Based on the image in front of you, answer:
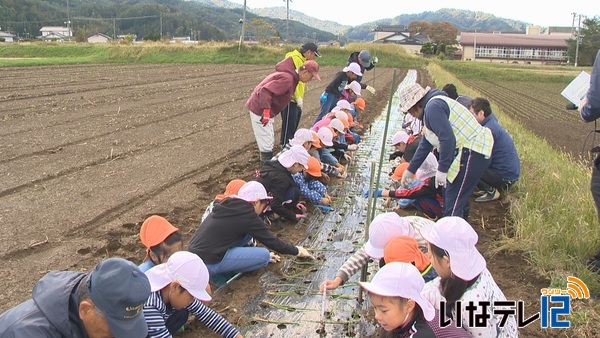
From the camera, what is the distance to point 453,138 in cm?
422

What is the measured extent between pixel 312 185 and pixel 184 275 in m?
3.24

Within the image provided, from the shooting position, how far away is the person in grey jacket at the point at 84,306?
1784mm

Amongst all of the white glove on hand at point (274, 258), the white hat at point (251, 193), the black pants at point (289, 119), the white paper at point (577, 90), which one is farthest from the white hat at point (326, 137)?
the white paper at point (577, 90)

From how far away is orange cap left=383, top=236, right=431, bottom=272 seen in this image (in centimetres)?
293

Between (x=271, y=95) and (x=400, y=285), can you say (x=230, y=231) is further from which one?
(x=271, y=95)

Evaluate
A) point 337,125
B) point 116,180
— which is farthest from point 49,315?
point 337,125

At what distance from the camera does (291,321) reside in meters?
3.36

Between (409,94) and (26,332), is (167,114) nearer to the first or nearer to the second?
(409,94)

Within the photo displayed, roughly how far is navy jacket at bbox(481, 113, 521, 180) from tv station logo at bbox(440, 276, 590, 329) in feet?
7.46

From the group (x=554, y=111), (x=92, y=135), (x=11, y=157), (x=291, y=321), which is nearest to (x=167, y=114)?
(x=92, y=135)

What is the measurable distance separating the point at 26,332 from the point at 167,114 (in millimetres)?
9776

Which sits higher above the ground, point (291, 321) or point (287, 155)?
point (287, 155)

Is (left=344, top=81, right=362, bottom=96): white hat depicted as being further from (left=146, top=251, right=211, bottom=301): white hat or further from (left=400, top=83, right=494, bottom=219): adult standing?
(left=146, top=251, right=211, bottom=301): white hat

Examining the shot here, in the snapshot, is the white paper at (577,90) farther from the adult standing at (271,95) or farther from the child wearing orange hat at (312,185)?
the adult standing at (271,95)
